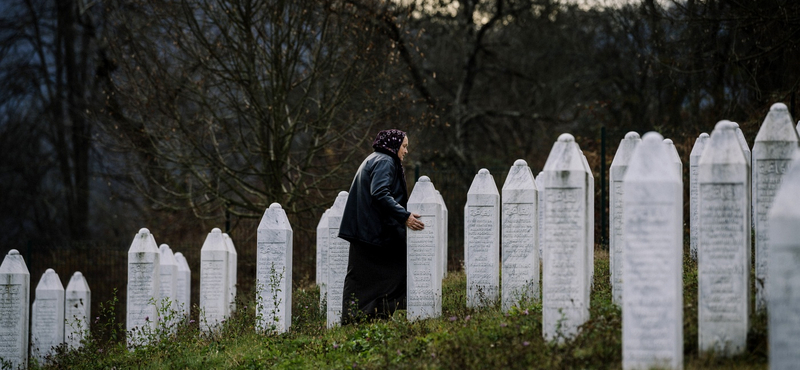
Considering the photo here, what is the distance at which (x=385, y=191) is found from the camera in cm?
830

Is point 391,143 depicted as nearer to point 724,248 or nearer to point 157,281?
point 724,248

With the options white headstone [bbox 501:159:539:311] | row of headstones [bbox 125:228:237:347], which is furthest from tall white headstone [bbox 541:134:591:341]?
row of headstones [bbox 125:228:237:347]

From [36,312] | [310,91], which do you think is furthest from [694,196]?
[36,312]

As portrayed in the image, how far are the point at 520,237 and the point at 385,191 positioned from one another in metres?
1.40

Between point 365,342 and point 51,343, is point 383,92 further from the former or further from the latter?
point 365,342

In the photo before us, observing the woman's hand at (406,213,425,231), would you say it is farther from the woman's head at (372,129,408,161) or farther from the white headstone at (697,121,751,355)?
the white headstone at (697,121,751,355)

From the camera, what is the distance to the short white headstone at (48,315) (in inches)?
504

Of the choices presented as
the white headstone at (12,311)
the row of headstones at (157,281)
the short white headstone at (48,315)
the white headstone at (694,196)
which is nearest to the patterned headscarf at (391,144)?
the white headstone at (694,196)

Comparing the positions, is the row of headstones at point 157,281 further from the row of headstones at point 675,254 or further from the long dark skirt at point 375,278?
the row of headstones at point 675,254

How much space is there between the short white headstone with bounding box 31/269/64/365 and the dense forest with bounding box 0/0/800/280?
8.57ft

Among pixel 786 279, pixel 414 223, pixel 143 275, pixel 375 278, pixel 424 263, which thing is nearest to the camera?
pixel 786 279

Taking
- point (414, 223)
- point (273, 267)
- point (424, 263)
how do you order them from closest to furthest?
point (414, 223) → point (424, 263) → point (273, 267)

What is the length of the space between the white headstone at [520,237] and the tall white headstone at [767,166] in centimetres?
228

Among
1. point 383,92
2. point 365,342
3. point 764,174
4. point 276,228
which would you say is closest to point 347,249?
point 276,228
